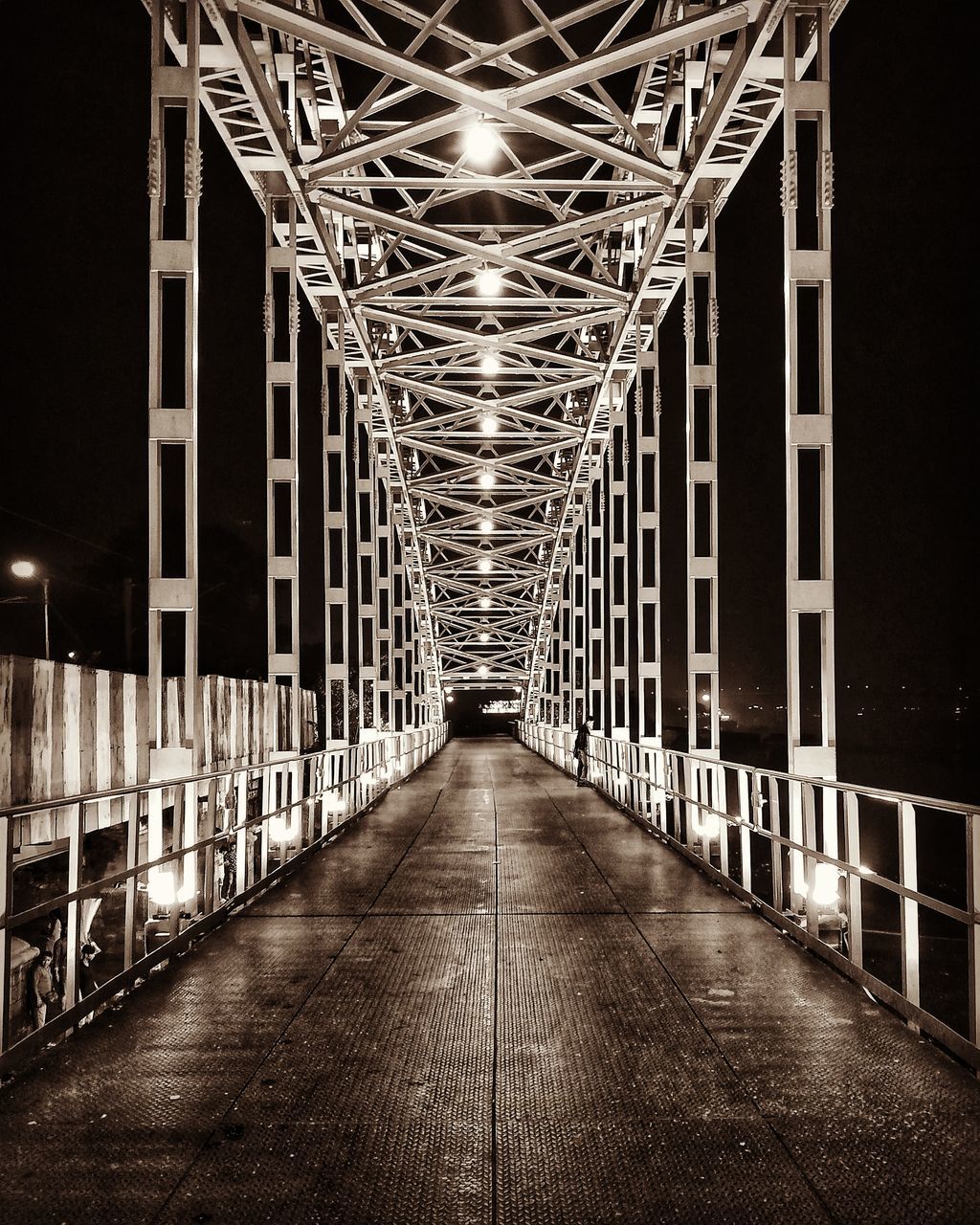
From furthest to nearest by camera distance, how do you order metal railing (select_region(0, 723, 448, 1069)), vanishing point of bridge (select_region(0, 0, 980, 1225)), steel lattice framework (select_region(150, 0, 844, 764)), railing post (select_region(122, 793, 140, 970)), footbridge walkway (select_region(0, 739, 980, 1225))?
steel lattice framework (select_region(150, 0, 844, 764)), railing post (select_region(122, 793, 140, 970)), metal railing (select_region(0, 723, 448, 1069)), vanishing point of bridge (select_region(0, 0, 980, 1225)), footbridge walkway (select_region(0, 739, 980, 1225))

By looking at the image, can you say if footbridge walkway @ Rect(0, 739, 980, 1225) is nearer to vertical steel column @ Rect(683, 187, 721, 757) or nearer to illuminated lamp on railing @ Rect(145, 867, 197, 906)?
illuminated lamp on railing @ Rect(145, 867, 197, 906)

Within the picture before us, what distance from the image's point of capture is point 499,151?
17078mm

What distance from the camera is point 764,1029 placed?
459cm

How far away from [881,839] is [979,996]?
59.5 m

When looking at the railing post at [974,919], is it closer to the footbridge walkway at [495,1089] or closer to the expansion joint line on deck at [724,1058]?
the footbridge walkway at [495,1089]

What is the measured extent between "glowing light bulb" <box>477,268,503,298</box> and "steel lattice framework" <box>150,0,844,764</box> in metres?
0.04

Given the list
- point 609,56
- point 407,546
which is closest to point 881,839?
point 407,546

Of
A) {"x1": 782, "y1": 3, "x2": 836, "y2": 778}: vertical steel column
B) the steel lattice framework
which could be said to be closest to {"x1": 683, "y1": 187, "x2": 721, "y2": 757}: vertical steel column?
the steel lattice framework

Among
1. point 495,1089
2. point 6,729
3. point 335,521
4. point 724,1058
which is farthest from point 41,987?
point 335,521

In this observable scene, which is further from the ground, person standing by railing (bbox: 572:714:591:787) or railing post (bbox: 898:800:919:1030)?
railing post (bbox: 898:800:919:1030)

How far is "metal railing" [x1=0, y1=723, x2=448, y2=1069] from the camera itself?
442 cm

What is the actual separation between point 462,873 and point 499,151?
1211cm

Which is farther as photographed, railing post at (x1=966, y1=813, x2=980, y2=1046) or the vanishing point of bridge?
railing post at (x1=966, y1=813, x2=980, y2=1046)

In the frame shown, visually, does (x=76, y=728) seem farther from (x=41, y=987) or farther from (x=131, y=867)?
(x=131, y=867)
